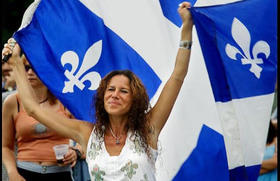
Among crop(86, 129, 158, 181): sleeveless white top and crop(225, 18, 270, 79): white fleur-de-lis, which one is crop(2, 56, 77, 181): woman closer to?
crop(86, 129, 158, 181): sleeveless white top

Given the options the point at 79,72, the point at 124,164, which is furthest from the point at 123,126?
the point at 79,72

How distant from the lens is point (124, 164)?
4.28 metres

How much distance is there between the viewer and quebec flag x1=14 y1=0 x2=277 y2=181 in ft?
15.6

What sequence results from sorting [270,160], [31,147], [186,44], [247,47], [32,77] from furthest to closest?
[270,160] → [32,77] → [31,147] → [247,47] → [186,44]

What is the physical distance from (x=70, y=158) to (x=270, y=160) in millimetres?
1607

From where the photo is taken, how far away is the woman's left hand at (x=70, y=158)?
525 cm

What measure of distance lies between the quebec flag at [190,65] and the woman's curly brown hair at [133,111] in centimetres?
46

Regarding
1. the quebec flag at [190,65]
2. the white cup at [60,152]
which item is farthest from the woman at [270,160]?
the white cup at [60,152]

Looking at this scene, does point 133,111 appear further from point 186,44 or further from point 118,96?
point 186,44

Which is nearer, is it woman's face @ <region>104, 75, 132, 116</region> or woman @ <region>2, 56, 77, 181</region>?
woman's face @ <region>104, 75, 132, 116</region>

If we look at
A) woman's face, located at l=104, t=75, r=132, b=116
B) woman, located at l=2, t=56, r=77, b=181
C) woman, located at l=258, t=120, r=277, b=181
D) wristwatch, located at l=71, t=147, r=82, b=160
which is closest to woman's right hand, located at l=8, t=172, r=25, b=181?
woman, located at l=2, t=56, r=77, b=181

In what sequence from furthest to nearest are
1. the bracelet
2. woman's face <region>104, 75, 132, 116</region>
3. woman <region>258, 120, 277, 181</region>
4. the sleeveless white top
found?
1. woman <region>258, 120, 277, 181</region>
2. the bracelet
3. woman's face <region>104, 75, 132, 116</region>
4. the sleeveless white top

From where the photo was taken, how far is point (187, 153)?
5.18 meters

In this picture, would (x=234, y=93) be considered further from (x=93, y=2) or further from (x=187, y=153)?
(x=93, y=2)
